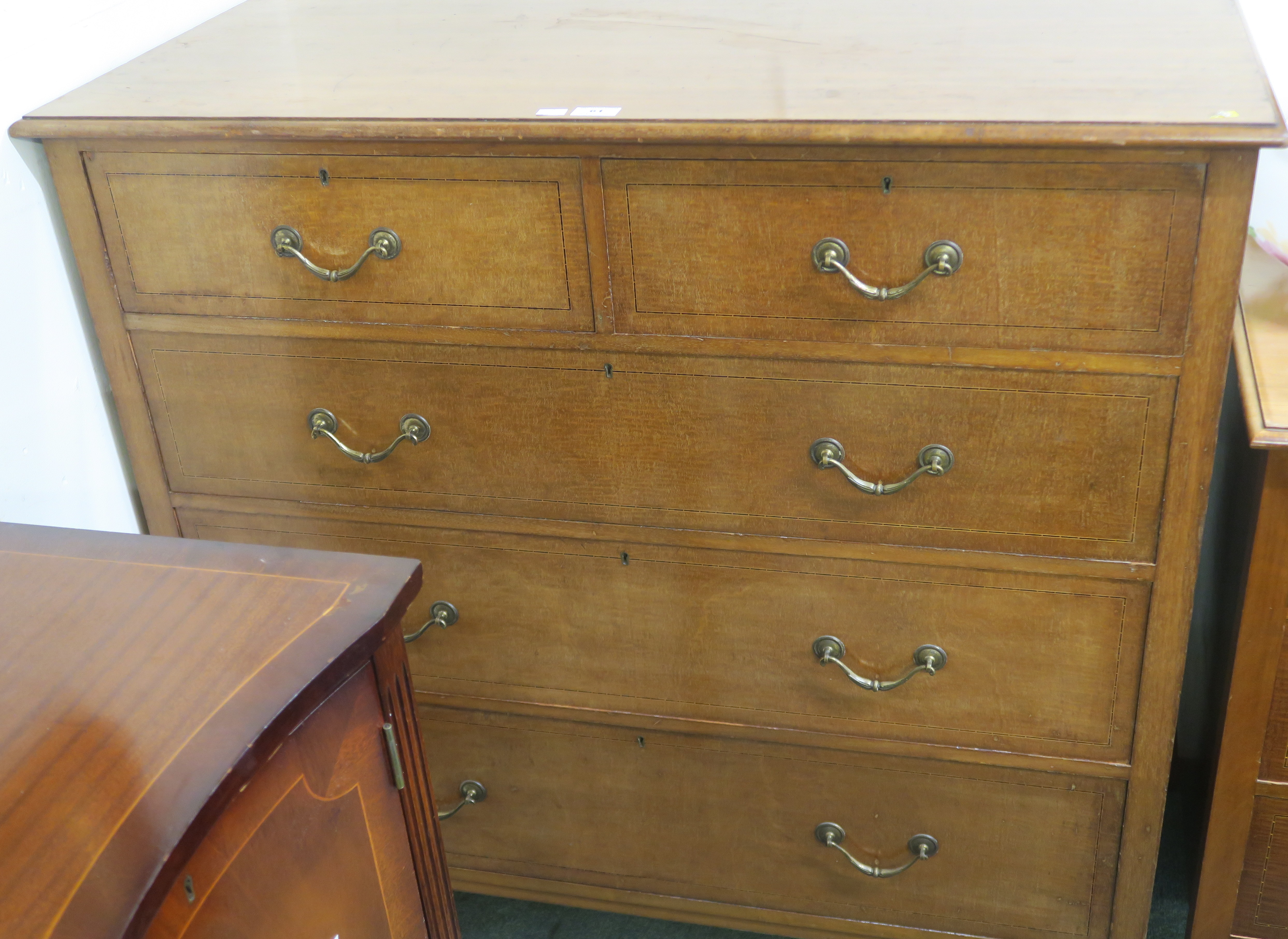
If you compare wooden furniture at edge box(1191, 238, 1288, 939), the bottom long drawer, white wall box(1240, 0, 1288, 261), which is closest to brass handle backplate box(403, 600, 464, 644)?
the bottom long drawer

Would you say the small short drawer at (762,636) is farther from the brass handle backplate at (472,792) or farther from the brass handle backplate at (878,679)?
the brass handle backplate at (472,792)

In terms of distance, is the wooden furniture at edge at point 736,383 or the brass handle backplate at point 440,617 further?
the brass handle backplate at point 440,617

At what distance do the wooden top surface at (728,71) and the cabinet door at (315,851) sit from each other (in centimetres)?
54

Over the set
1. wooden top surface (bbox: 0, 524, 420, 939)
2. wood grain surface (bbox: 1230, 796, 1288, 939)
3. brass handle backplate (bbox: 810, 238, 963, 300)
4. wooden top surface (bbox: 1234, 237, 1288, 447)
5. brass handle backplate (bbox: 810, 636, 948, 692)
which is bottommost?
wood grain surface (bbox: 1230, 796, 1288, 939)

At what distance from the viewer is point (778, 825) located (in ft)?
4.59

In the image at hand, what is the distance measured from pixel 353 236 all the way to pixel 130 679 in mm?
544

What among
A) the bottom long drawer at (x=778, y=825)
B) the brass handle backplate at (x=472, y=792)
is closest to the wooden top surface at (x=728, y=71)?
the bottom long drawer at (x=778, y=825)

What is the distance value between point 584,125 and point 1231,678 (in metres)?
0.81

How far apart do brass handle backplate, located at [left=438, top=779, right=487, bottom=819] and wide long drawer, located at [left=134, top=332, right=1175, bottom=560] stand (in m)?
0.38

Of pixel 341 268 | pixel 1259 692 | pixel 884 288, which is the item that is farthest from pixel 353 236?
pixel 1259 692

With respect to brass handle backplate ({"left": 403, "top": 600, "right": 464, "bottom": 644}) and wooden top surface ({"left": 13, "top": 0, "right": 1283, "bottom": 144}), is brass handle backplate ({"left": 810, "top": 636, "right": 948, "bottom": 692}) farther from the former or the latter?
wooden top surface ({"left": 13, "top": 0, "right": 1283, "bottom": 144})

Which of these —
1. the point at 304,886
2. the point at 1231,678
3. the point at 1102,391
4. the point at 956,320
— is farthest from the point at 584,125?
the point at 1231,678

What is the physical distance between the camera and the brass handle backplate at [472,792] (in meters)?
1.47

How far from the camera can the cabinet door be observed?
72cm
